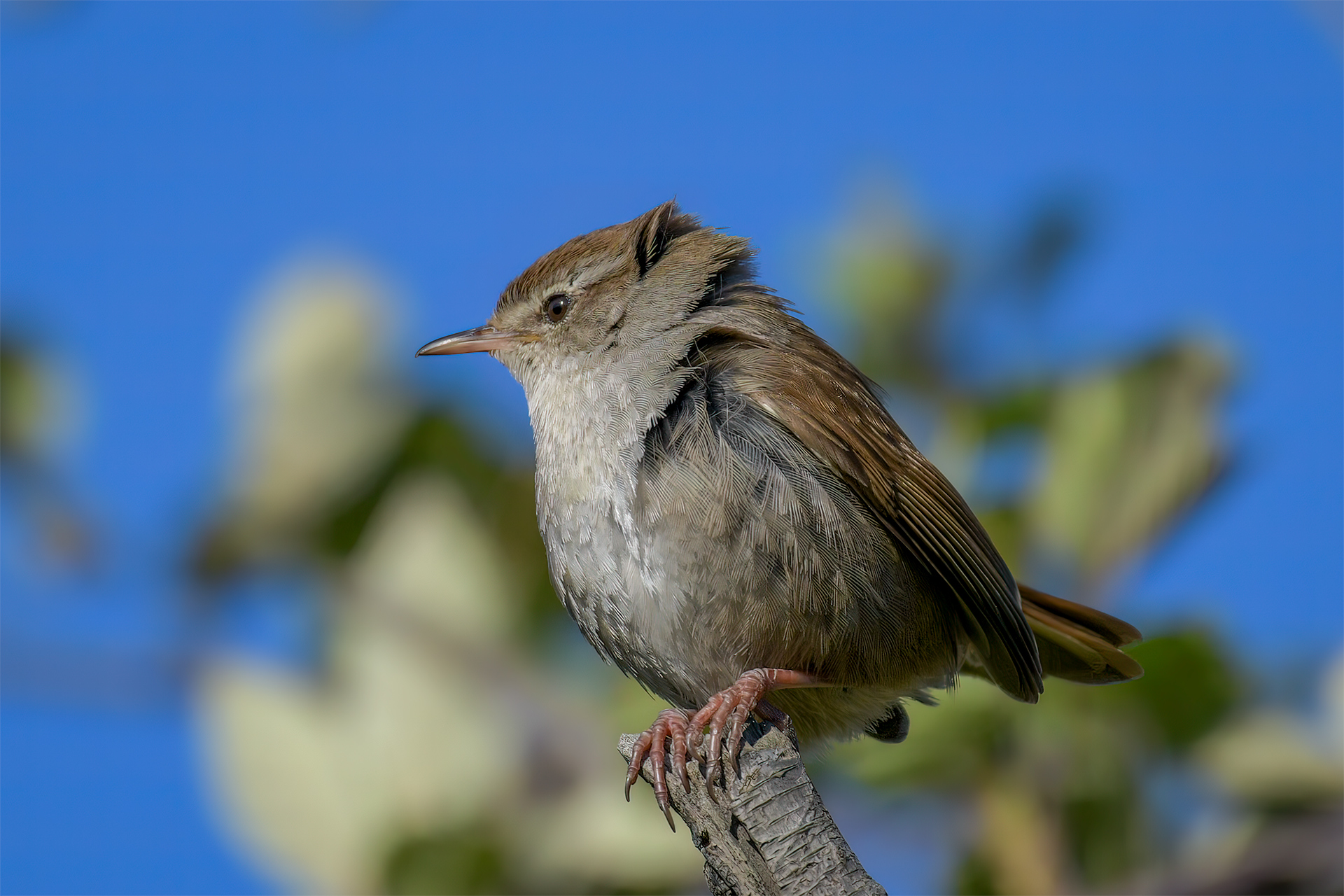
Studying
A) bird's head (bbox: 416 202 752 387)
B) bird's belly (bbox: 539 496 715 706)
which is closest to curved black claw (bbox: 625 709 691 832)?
bird's belly (bbox: 539 496 715 706)

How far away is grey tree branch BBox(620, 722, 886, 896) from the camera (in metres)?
2.50

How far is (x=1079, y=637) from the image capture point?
3859 mm

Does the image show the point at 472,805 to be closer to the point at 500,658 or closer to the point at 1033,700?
the point at 500,658

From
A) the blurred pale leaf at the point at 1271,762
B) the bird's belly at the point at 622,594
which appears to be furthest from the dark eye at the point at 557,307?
the blurred pale leaf at the point at 1271,762

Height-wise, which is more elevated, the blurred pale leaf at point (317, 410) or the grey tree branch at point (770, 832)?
the blurred pale leaf at point (317, 410)

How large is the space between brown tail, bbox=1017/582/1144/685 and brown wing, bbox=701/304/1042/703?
0.55ft

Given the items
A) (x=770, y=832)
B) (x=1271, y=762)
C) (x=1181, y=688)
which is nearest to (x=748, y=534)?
(x=770, y=832)

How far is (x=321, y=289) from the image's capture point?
4434mm

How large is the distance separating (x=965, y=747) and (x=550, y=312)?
1.88 metres

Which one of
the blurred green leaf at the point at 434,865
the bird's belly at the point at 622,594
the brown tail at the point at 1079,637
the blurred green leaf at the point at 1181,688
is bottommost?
the blurred green leaf at the point at 1181,688

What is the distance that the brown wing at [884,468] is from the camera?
136 inches

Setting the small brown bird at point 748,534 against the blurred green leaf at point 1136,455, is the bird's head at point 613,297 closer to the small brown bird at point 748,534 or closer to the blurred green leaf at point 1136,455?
the small brown bird at point 748,534

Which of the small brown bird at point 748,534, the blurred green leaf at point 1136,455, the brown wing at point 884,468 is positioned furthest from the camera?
the blurred green leaf at point 1136,455

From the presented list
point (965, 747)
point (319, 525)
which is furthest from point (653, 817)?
point (319, 525)
